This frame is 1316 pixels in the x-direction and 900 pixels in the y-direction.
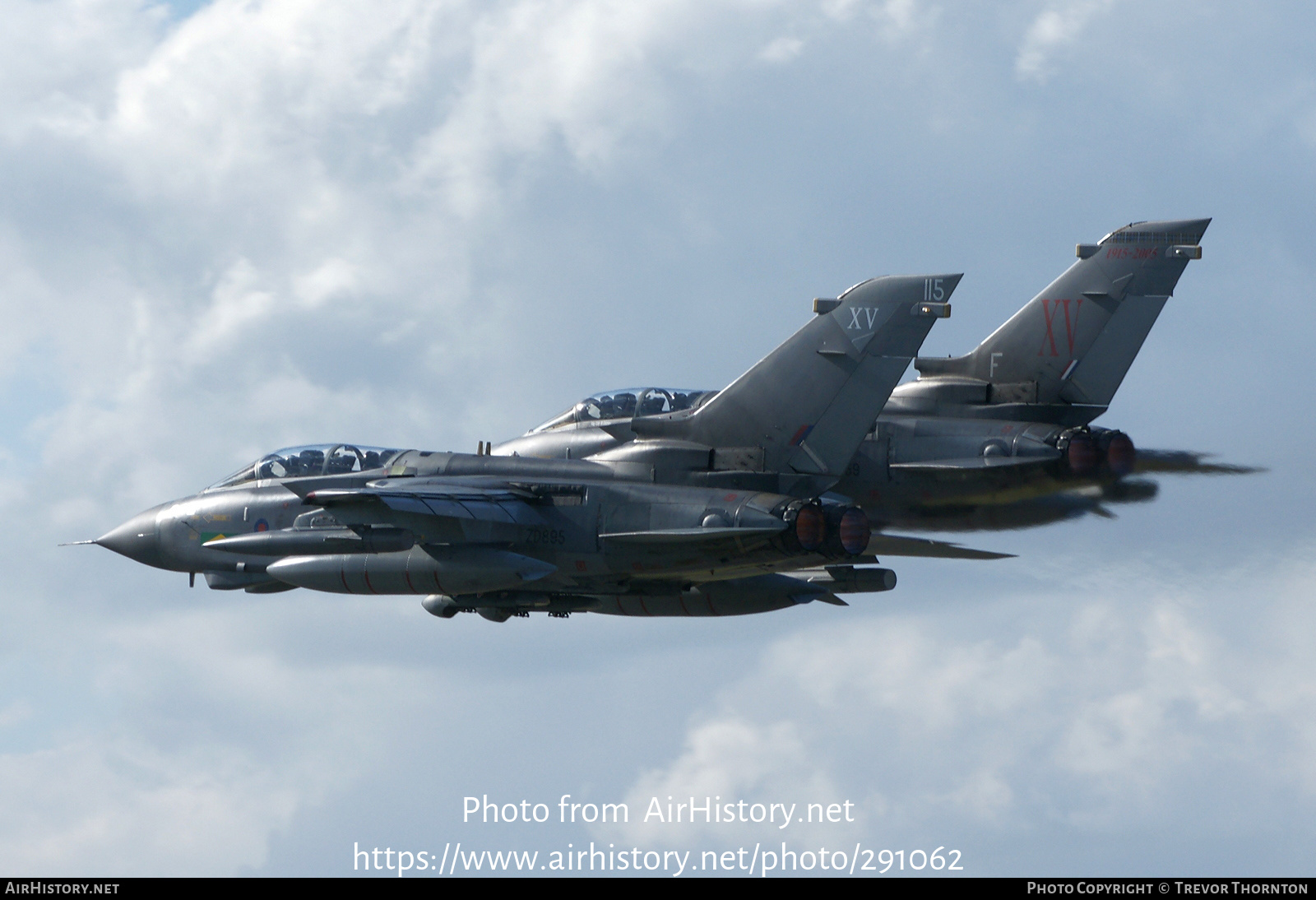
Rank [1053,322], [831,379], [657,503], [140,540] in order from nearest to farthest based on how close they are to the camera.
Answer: [657,503] < [831,379] < [140,540] < [1053,322]

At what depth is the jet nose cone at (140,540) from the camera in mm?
39750

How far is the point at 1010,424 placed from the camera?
3872 cm

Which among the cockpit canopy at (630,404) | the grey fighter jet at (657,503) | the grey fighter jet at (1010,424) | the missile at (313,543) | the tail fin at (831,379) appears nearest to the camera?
the grey fighter jet at (657,503)

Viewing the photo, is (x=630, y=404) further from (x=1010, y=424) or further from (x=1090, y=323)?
(x=1090, y=323)

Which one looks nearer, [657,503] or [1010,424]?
[657,503]

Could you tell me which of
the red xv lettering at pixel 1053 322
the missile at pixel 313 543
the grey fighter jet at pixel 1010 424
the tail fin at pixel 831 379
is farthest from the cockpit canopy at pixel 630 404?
the red xv lettering at pixel 1053 322

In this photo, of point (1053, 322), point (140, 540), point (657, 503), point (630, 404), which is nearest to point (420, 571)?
point (657, 503)

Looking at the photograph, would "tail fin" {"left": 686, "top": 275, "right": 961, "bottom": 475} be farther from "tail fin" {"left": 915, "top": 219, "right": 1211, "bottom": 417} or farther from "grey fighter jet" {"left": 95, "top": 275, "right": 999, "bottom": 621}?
"tail fin" {"left": 915, "top": 219, "right": 1211, "bottom": 417}

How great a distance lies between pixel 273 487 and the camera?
1515 inches

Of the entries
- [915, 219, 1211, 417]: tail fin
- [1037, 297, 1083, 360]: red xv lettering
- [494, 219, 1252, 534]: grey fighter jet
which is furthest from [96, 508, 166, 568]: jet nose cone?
[1037, 297, 1083, 360]: red xv lettering

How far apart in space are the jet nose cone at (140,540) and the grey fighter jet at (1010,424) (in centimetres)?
737

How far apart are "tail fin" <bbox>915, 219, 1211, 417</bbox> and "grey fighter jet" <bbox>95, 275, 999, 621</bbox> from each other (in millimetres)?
5396

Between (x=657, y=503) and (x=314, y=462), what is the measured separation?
26.9 ft

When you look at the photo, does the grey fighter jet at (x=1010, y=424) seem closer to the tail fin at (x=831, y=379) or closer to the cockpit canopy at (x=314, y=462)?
the tail fin at (x=831, y=379)
